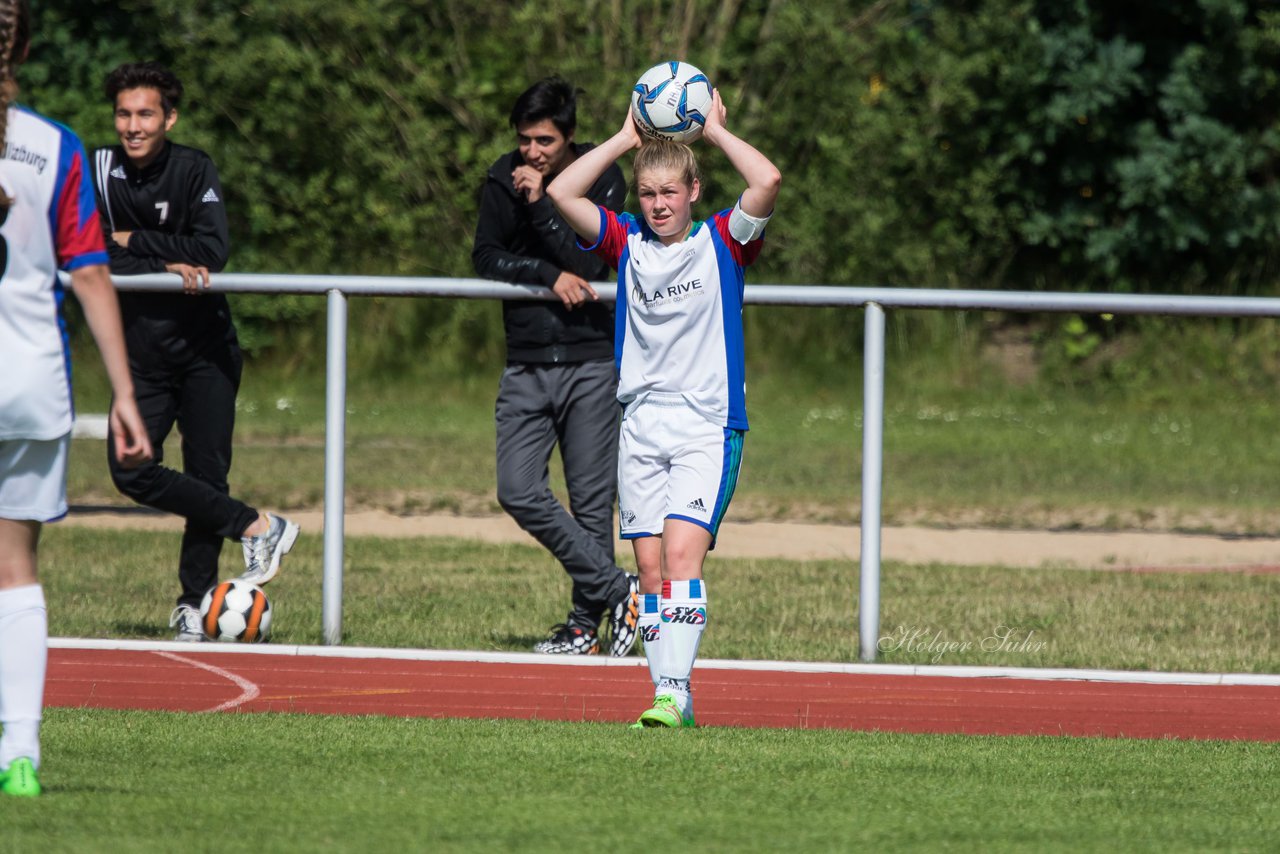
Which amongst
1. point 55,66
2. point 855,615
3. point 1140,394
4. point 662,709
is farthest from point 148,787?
point 55,66

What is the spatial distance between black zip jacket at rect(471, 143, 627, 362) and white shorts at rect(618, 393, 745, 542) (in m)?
1.50

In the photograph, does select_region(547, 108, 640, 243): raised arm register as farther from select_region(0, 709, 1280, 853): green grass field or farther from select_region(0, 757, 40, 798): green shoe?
select_region(0, 757, 40, 798): green shoe

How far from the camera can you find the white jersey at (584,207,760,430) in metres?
5.92

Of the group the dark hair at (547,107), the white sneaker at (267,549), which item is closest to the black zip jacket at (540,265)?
the dark hair at (547,107)

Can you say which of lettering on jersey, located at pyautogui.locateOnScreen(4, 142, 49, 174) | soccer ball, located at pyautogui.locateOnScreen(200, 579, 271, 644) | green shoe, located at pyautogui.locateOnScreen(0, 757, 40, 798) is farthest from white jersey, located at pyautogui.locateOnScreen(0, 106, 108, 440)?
soccer ball, located at pyautogui.locateOnScreen(200, 579, 271, 644)

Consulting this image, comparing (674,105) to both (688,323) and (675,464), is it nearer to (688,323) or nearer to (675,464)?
(688,323)

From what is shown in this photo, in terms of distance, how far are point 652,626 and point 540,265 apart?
1914mm

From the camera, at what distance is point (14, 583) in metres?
4.42

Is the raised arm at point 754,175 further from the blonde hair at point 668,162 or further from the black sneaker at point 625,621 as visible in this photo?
the black sneaker at point 625,621

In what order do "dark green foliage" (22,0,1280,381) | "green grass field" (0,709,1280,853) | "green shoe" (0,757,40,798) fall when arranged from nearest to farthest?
"green grass field" (0,709,1280,853), "green shoe" (0,757,40,798), "dark green foliage" (22,0,1280,381)

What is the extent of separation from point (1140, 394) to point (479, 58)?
28.8 ft

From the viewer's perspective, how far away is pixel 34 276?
4297mm

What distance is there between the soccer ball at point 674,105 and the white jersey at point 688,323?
1.13ft

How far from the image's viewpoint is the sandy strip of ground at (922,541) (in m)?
11.5
